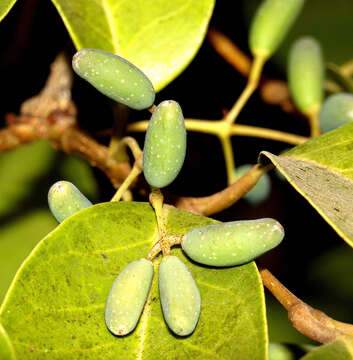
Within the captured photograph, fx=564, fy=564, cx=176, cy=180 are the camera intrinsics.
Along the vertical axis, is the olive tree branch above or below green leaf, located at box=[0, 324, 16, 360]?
above

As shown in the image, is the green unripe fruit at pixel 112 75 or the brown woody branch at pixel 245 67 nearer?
the green unripe fruit at pixel 112 75

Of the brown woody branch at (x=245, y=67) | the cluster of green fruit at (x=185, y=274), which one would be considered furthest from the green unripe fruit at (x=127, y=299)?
the brown woody branch at (x=245, y=67)

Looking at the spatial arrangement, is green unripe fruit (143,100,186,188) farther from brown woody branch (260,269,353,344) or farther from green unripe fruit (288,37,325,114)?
green unripe fruit (288,37,325,114)

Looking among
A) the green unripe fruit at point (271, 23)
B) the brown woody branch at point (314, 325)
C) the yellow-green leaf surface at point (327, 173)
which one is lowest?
the brown woody branch at point (314, 325)

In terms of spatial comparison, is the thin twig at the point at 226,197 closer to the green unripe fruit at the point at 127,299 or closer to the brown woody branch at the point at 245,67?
the green unripe fruit at the point at 127,299

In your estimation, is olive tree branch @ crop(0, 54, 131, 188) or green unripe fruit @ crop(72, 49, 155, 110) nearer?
green unripe fruit @ crop(72, 49, 155, 110)

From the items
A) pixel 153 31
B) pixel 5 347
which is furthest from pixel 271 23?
pixel 5 347

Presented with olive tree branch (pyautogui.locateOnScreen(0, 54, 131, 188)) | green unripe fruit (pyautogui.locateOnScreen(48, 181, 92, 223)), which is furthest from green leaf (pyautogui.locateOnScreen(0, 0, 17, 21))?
olive tree branch (pyautogui.locateOnScreen(0, 54, 131, 188))
